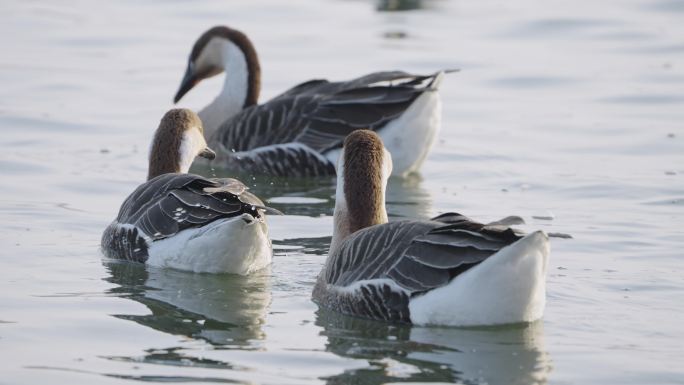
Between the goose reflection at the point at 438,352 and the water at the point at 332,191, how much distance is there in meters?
0.02

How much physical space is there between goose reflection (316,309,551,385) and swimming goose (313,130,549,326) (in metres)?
0.11

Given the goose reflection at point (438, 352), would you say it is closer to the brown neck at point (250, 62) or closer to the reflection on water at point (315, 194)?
the reflection on water at point (315, 194)

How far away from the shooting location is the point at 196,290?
9734mm

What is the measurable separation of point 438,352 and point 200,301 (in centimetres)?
200

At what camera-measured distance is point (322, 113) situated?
1447cm

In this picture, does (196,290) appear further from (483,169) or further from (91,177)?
(483,169)

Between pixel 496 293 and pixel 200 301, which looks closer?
pixel 496 293

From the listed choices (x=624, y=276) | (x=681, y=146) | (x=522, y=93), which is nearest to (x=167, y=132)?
(x=624, y=276)

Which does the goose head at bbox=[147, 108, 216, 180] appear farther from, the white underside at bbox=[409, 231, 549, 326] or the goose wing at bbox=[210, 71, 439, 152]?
the white underside at bbox=[409, 231, 549, 326]

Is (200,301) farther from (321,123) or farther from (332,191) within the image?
(321,123)

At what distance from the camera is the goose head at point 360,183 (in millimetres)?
9344

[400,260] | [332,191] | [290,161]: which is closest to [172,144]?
[332,191]

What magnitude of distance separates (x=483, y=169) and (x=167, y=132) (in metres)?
4.20

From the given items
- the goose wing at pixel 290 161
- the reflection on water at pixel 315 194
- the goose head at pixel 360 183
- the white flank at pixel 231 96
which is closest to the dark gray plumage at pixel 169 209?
the goose head at pixel 360 183
